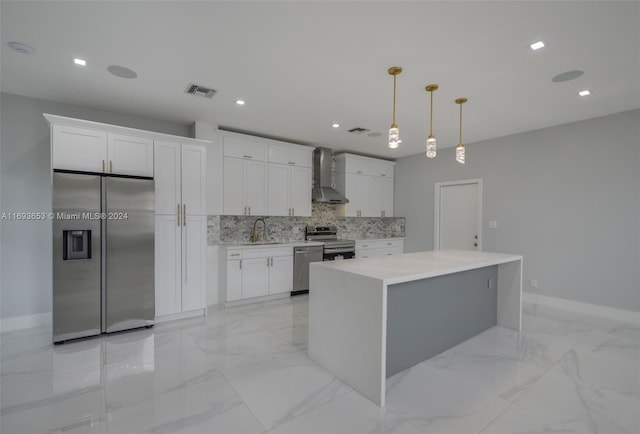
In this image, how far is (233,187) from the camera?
459cm

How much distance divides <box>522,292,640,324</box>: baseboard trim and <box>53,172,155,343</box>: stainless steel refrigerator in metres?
5.37

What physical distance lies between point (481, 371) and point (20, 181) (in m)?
5.17

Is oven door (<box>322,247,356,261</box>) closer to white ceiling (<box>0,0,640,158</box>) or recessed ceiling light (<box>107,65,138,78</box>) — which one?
white ceiling (<box>0,0,640,158</box>)

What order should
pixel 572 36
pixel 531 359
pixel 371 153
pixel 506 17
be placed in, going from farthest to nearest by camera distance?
1. pixel 371 153
2. pixel 531 359
3. pixel 572 36
4. pixel 506 17

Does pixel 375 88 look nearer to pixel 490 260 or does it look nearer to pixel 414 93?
pixel 414 93

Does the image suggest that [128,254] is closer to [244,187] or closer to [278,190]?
[244,187]

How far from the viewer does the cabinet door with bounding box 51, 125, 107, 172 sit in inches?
121

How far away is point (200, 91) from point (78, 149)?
1430 mm

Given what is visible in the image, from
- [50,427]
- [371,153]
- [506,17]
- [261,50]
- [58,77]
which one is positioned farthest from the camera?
[371,153]

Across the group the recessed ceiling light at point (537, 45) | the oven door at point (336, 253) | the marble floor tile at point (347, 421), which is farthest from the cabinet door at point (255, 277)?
the recessed ceiling light at point (537, 45)

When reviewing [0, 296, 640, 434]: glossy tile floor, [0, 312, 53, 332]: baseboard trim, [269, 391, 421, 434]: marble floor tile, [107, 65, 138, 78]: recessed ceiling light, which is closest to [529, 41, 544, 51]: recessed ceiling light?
[0, 296, 640, 434]: glossy tile floor

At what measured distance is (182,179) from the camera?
3.82 metres

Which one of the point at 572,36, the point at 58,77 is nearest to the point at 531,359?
the point at 572,36

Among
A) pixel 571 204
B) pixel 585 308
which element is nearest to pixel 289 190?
pixel 571 204
